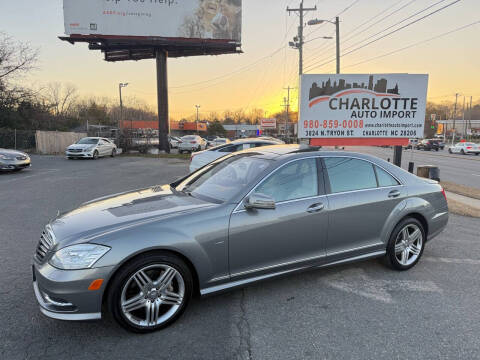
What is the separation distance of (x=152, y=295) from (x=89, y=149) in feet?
67.1

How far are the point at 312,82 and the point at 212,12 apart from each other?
23.7m

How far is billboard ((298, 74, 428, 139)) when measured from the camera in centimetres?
934

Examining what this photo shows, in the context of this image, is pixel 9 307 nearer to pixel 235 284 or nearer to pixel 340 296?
pixel 235 284

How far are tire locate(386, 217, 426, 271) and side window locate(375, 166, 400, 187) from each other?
491 mm

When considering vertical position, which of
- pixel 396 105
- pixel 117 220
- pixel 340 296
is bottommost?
pixel 340 296

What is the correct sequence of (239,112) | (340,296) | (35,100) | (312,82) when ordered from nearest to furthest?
(340,296) → (312,82) → (35,100) → (239,112)

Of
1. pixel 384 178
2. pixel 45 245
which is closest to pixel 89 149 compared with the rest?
pixel 45 245

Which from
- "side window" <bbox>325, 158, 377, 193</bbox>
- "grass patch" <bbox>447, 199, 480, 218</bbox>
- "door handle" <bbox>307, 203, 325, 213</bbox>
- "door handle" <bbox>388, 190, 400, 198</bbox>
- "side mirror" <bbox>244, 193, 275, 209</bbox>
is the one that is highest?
"side window" <bbox>325, 158, 377, 193</bbox>

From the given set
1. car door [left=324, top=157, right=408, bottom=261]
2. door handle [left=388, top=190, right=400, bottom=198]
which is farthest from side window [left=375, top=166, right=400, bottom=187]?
door handle [left=388, top=190, right=400, bottom=198]

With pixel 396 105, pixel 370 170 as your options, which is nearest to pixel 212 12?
pixel 396 105

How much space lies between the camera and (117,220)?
112 inches

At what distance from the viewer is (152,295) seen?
2.77m

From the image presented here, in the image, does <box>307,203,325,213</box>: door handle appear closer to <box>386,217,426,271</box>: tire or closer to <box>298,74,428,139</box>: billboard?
<box>386,217,426,271</box>: tire

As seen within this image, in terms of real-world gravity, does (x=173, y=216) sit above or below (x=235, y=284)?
above
